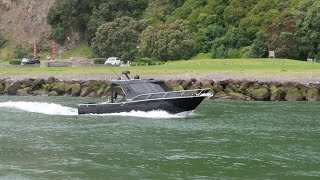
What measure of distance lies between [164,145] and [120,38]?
220 feet

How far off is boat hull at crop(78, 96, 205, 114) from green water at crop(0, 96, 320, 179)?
1.34 feet

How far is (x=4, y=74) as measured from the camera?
7031 cm

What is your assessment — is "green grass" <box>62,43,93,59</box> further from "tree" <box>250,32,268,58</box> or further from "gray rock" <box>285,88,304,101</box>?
"gray rock" <box>285,88,304,101</box>

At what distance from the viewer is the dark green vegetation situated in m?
75.5

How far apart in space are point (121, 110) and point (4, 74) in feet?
126

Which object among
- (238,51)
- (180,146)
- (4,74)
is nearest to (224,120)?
(180,146)

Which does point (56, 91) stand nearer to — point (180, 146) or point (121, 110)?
point (121, 110)

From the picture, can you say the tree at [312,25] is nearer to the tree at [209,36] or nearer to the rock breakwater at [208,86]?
the tree at [209,36]

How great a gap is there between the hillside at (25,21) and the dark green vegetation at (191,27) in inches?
290

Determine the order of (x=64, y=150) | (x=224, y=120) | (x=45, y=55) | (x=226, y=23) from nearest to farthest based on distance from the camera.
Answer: (x=64, y=150), (x=224, y=120), (x=226, y=23), (x=45, y=55)

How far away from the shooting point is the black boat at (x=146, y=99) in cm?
3456

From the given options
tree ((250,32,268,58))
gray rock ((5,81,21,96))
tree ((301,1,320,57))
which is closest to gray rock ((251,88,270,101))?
gray rock ((5,81,21,96))

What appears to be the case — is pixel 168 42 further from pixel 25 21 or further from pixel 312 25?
pixel 25 21

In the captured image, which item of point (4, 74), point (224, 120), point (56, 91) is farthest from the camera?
point (4, 74)
